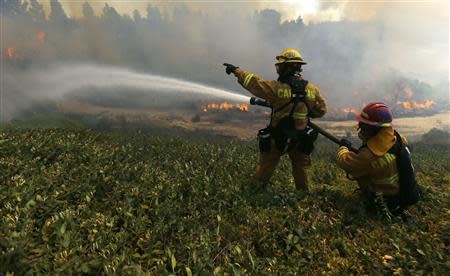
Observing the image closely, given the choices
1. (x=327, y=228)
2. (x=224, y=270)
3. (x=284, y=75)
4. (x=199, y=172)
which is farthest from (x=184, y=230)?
(x=284, y=75)

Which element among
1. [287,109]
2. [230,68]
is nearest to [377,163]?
[287,109]

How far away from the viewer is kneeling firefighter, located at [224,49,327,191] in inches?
251

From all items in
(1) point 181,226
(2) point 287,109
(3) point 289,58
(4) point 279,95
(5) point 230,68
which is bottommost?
(1) point 181,226

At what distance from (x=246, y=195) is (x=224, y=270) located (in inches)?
111

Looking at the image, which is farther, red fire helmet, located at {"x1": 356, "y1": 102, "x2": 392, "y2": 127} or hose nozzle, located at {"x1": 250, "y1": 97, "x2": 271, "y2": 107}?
hose nozzle, located at {"x1": 250, "y1": 97, "x2": 271, "y2": 107}

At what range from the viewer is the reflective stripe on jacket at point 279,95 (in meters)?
6.30

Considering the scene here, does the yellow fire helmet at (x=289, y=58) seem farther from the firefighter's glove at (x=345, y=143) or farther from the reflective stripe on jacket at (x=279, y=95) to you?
the firefighter's glove at (x=345, y=143)

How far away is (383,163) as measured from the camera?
214 inches

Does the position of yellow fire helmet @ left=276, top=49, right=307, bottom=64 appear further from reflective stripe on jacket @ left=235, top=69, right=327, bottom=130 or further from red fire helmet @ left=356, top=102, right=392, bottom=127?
red fire helmet @ left=356, top=102, right=392, bottom=127

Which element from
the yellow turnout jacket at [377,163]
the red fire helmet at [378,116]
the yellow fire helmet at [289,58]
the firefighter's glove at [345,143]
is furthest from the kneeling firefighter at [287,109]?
the red fire helmet at [378,116]

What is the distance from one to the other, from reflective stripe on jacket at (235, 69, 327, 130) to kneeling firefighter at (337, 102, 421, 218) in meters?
1.22

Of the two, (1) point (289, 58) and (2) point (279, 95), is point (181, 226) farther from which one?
(1) point (289, 58)

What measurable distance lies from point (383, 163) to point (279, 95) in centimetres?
235

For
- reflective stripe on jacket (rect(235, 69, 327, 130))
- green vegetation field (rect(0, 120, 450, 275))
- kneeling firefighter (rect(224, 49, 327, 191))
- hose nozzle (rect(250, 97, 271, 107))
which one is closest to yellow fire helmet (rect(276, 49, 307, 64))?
kneeling firefighter (rect(224, 49, 327, 191))
